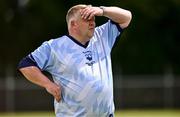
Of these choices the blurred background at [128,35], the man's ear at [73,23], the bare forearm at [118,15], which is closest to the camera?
the man's ear at [73,23]

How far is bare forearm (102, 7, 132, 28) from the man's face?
0.26 meters

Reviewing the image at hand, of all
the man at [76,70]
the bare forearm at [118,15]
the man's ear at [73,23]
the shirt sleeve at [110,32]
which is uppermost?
the bare forearm at [118,15]

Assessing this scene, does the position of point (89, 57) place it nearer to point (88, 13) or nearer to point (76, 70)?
point (76, 70)

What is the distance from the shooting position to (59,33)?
33062 millimetres

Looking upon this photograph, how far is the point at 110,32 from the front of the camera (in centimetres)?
1026

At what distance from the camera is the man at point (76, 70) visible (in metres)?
9.85

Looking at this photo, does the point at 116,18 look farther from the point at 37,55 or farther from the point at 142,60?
the point at 142,60

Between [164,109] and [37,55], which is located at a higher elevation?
[37,55]

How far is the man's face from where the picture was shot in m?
9.86

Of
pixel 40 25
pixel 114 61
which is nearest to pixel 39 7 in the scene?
pixel 40 25

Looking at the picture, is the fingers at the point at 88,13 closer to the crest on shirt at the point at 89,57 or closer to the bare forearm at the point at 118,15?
the bare forearm at the point at 118,15

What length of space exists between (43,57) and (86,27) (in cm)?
57

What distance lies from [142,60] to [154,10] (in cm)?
194

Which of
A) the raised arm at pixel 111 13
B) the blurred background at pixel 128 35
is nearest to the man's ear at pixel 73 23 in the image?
the raised arm at pixel 111 13
